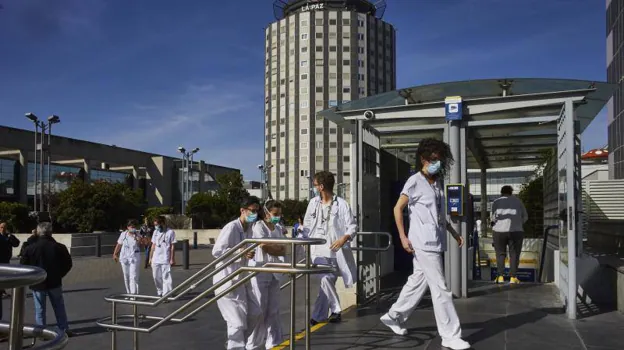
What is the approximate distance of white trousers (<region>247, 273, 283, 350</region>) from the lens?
19.8 ft

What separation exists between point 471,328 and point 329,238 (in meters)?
2.03

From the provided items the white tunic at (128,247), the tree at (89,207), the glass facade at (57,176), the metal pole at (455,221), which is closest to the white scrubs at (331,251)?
the metal pole at (455,221)

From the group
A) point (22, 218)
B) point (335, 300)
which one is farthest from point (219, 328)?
point (22, 218)

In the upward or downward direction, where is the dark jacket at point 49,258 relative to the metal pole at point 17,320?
downward

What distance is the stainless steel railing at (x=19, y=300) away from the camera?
2.01 meters

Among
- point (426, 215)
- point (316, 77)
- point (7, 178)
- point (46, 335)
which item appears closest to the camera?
point (46, 335)

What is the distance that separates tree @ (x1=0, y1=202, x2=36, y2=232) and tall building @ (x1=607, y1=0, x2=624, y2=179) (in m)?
35.8

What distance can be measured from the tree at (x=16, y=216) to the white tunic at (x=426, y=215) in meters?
34.8

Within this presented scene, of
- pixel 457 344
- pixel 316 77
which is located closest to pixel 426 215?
pixel 457 344

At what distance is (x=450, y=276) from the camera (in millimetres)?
8461

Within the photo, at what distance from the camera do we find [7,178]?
5072cm

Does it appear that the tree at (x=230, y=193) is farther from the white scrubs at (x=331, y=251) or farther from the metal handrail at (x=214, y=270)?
the metal handrail at (x=214, y=270)

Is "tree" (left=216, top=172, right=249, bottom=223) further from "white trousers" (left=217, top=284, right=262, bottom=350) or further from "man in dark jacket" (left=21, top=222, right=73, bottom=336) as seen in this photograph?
"white trousers" (left=217, top=284, right=262, bottom=350)

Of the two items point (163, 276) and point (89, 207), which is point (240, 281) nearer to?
point (163, 276)
